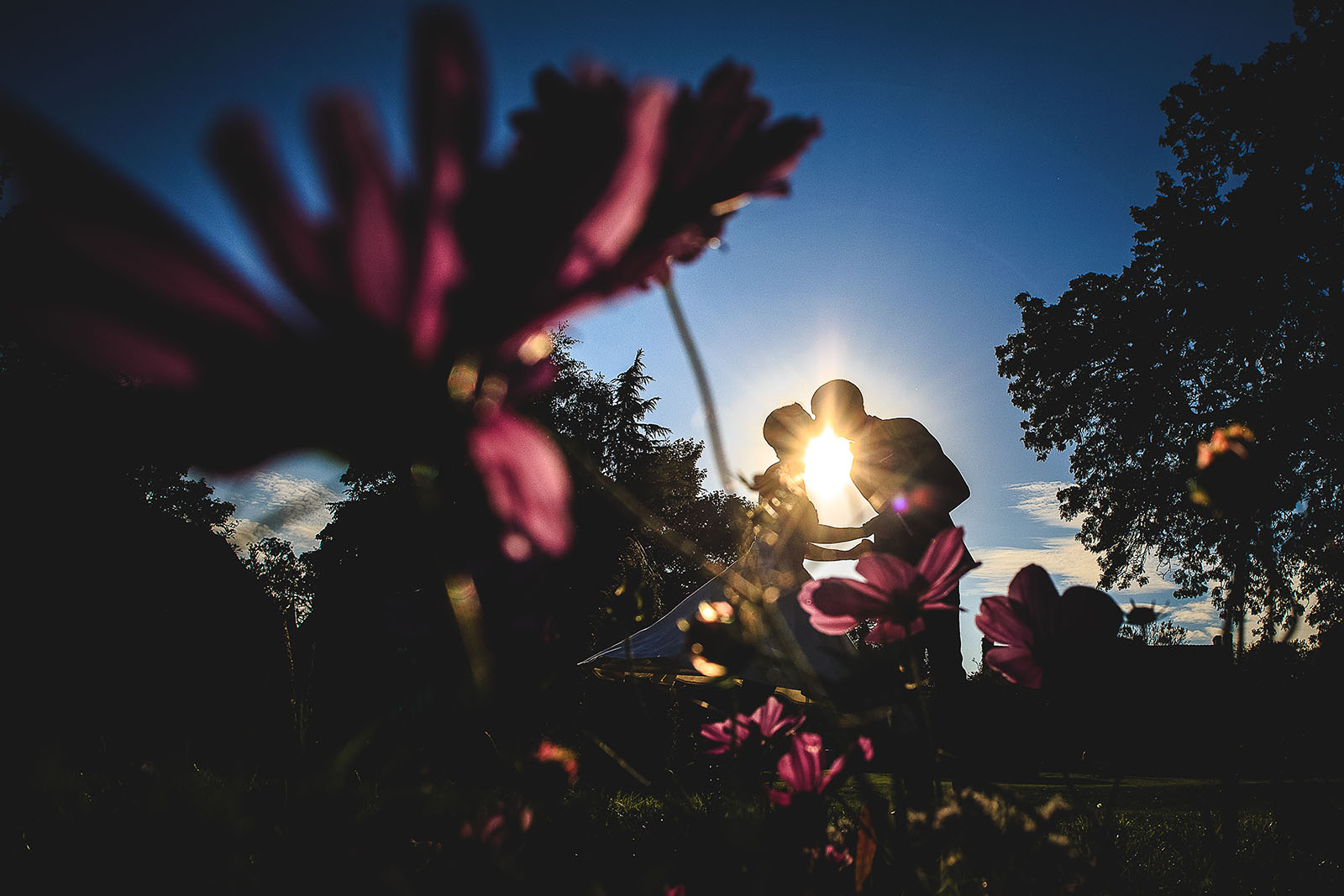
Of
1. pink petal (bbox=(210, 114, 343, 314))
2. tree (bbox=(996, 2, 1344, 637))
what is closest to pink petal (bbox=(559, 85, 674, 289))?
pink petal (bbox=(210, 114, 343, 314))

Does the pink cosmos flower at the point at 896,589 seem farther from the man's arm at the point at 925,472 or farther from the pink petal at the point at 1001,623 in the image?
the man's arm at the point at 925,472

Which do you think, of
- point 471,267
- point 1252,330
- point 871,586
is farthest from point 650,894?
point 1252,330

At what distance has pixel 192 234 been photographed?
234 millimetres

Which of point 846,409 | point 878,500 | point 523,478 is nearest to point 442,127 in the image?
point 523,478

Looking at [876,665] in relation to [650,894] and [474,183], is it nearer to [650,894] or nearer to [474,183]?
[650,894]

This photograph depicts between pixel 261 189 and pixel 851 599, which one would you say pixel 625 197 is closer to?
pixel 261 189

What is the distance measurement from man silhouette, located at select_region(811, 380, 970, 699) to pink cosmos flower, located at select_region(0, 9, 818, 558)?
195 cm

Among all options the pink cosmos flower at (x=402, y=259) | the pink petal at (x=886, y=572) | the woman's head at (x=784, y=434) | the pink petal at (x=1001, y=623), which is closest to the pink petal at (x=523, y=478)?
the pink cosmos flower at (x=402, y=259)

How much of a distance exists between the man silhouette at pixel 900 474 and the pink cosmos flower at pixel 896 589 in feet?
4.45

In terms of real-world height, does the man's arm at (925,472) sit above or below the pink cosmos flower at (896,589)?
above

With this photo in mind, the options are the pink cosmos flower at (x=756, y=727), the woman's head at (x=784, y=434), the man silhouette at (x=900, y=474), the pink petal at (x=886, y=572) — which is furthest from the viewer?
the man silhouette at (x=900, y=474)

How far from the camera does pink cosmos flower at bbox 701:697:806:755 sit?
104 centimetres

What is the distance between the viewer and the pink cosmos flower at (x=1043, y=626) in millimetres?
802

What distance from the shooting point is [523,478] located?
333 millimetres
